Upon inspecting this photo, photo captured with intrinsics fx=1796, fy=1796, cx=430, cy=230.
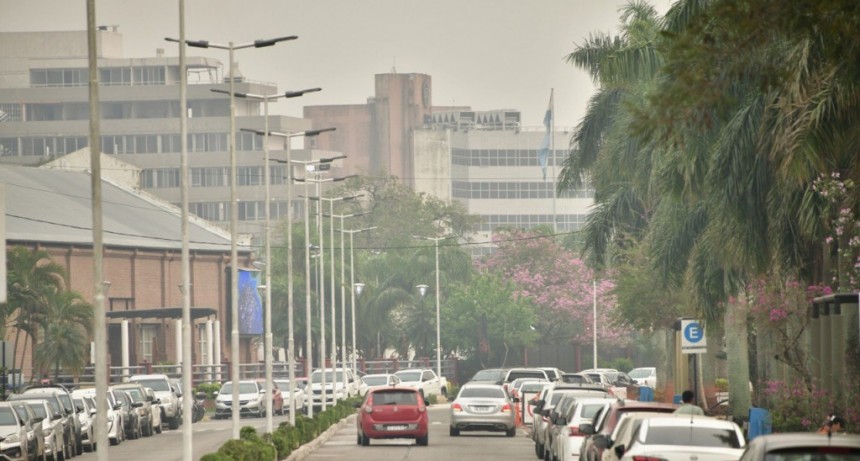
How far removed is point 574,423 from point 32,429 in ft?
39.2

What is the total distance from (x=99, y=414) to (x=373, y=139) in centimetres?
15141

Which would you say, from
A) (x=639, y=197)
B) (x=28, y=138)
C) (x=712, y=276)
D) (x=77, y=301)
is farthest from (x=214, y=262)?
(x=28, y=138)

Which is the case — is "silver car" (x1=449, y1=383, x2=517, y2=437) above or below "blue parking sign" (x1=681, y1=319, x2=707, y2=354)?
below

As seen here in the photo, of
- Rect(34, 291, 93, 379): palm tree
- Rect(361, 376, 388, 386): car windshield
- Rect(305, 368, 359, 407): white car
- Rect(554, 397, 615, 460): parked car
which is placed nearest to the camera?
Rect(554, 397, 615, 460): parked car

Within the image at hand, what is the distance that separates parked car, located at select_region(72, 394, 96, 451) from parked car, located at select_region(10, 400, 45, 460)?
792cm

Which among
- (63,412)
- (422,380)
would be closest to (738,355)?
(63,412)

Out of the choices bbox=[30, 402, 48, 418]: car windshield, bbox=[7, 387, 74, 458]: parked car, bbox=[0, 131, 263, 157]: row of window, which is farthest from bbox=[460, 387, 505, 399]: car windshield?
bbox=[0, 131, 263, 157]: row of window

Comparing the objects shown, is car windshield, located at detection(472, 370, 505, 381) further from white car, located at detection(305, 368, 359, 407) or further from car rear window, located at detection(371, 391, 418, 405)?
car rear window, located at detection(371, 391, 418, 405)

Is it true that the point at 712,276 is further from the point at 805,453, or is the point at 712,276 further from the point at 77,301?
the point at 77,301

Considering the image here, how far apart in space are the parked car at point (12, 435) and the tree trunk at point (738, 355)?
697 inches

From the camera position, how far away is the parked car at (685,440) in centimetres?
2028

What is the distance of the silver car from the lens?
49656mm

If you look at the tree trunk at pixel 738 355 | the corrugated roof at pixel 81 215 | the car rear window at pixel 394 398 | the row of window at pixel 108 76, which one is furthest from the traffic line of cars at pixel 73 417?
the row of window at pixel 108 76

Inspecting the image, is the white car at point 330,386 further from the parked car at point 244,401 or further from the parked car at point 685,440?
the parked car at point 685,440
